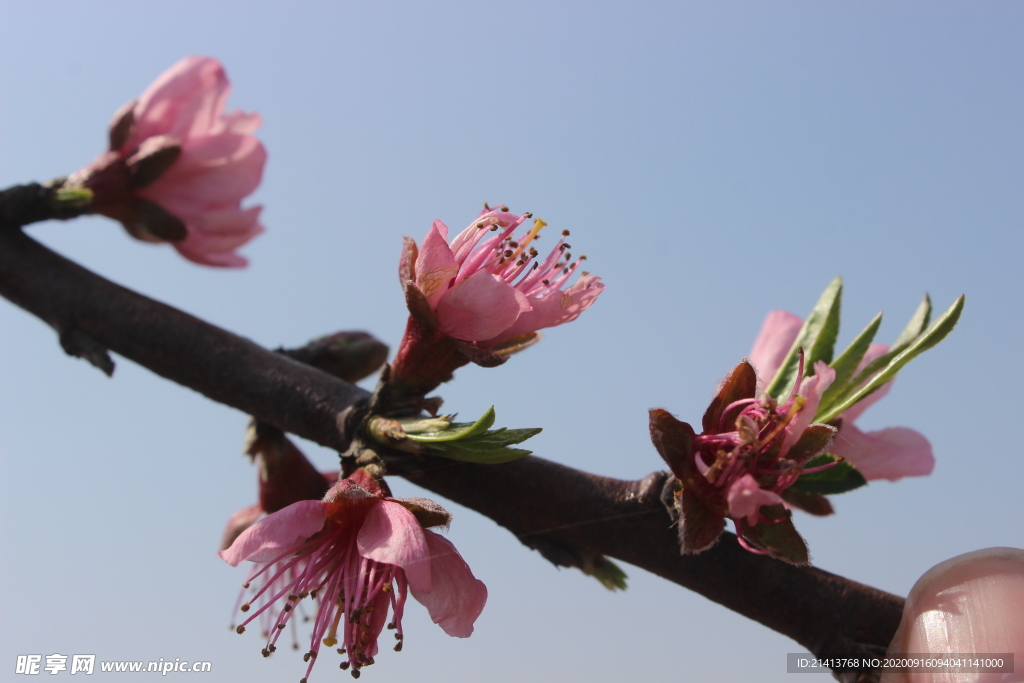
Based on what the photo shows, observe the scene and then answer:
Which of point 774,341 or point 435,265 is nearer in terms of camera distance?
point 435,265

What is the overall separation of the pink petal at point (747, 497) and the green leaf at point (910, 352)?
328 mm

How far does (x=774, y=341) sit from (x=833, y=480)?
33cm

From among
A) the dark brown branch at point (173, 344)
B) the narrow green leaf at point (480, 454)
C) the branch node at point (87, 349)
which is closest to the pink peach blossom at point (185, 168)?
the dark brown branch at point (173, 344)

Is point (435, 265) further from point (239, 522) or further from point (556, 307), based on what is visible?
point (239, 522)

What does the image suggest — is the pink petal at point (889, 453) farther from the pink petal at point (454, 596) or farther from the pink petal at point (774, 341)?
the pink petal at point (454, 596)

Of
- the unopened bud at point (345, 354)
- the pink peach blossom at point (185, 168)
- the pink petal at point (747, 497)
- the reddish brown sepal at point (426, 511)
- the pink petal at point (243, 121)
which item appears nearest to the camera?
the pink petal at point (747, 497)

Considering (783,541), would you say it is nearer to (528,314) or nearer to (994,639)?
(994,639)

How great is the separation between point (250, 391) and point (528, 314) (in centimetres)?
72

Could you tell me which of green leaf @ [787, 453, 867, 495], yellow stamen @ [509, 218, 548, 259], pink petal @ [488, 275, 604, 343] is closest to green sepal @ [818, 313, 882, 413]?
green leaf @ [787, 453, 867, 495]

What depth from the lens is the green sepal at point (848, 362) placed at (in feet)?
5.07

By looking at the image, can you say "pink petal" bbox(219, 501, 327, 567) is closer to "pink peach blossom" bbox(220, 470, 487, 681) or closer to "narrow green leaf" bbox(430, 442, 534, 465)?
"pink peach blossom" bbox(220, 470, 487, 681)

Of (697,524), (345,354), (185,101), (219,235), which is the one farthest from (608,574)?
(185,101)

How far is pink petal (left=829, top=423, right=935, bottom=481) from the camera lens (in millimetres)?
1681

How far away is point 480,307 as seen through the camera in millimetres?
1346
